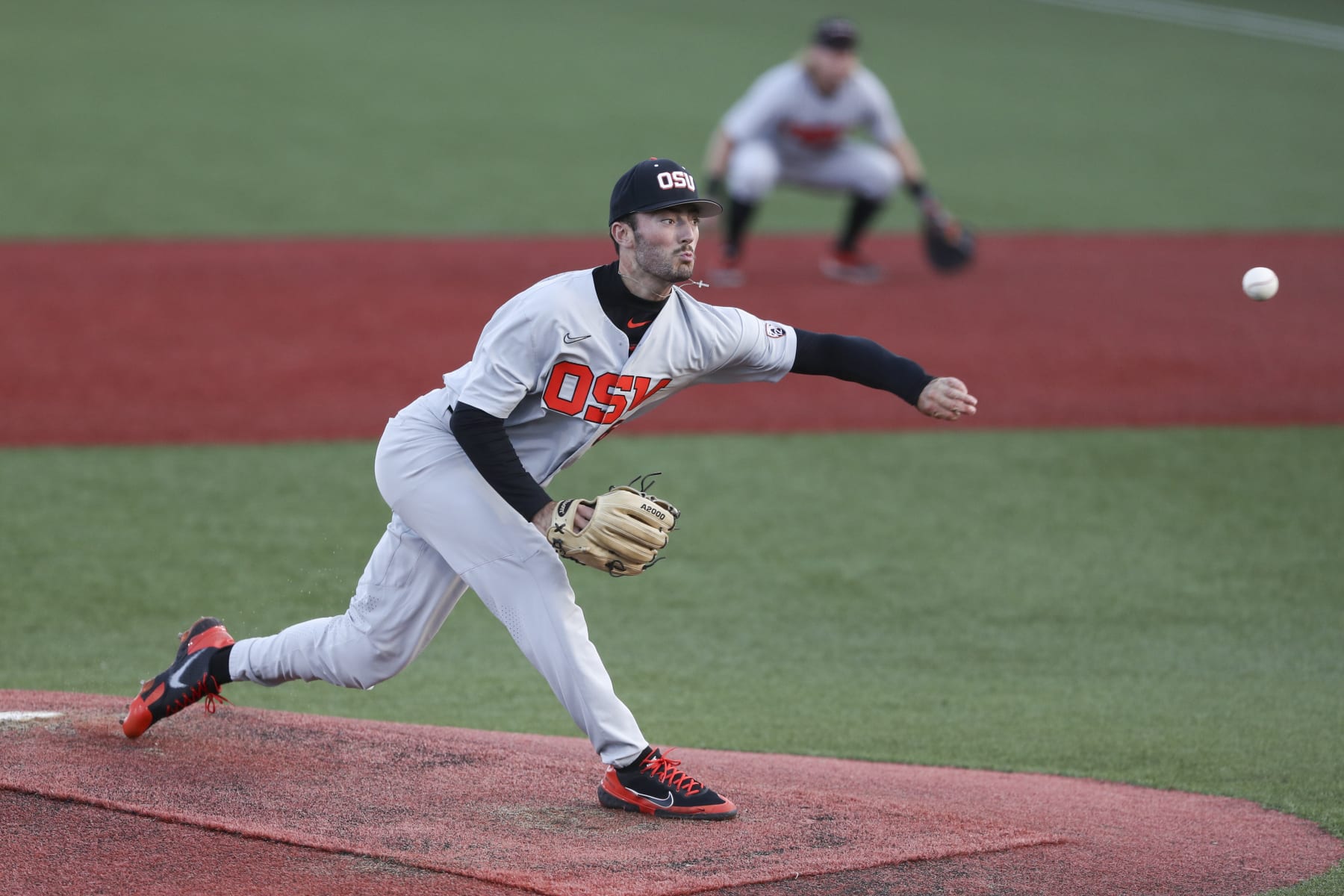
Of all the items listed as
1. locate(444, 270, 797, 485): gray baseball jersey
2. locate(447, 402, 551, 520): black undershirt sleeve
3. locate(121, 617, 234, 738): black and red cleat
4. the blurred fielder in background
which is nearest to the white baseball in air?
locate(444, 270, 797, 485): gray baseball jersey

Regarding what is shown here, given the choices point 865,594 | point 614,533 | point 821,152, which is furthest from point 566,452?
point 821,152

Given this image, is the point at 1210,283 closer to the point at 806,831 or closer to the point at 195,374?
the point at 195,374

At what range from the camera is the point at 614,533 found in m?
3.85

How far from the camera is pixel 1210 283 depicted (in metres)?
12.0

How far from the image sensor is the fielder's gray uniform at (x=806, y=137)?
452 inches

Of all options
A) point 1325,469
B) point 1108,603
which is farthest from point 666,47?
point 1108,603

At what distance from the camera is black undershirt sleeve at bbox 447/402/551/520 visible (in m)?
3.91

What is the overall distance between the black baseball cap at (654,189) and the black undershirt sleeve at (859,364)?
0.49 meters

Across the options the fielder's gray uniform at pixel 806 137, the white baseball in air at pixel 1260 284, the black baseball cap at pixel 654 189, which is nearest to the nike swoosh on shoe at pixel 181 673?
the black baseball cap at pixel 654 189

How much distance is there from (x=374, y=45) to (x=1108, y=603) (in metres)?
16.2

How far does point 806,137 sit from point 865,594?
5736mm

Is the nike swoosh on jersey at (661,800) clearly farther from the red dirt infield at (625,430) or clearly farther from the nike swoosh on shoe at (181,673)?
the nike swoosh on shoe at (181,673)

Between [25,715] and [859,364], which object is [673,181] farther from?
[25,715]

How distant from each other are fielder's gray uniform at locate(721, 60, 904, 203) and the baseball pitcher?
24.4 feet
